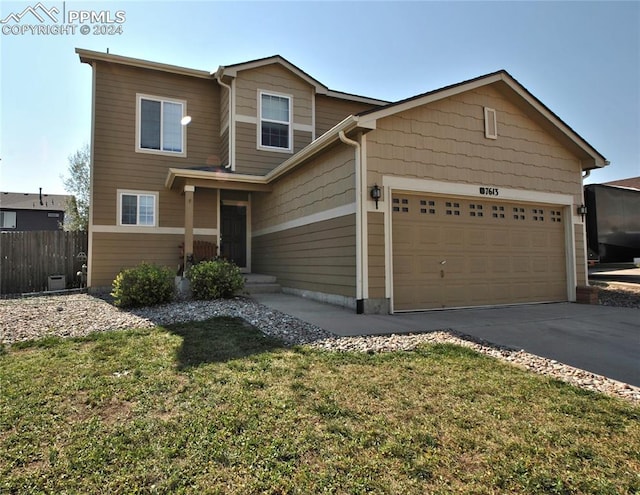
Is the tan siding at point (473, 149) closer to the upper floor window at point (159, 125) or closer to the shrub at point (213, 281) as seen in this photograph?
the shrub at point (213, 281)

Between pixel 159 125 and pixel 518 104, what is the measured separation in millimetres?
10031

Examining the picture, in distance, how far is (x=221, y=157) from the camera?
11953 mm

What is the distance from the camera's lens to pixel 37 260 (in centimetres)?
1101

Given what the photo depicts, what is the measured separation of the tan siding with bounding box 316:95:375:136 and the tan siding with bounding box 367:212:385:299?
6635mm

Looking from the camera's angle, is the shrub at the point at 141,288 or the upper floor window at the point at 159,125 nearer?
the shrub at the point at 141,288

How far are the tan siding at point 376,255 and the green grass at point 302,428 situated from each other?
2940 mm

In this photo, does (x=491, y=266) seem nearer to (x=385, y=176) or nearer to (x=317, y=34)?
(x=385, y=176)

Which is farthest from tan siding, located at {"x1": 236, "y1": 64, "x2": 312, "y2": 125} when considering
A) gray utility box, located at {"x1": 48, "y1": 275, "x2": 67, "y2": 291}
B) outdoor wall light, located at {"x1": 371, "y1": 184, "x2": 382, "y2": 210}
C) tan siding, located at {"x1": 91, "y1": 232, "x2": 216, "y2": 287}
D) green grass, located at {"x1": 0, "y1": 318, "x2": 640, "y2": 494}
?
green grass, located at {"x1": 0, "y1": 318, "x2": 640, "y2": 494}

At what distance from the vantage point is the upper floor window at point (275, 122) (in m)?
11.5

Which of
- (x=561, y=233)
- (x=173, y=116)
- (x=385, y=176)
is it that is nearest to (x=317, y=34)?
(x=385, y=176)

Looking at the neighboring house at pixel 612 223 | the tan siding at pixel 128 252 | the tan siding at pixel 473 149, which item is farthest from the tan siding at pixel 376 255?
the neighboring house at pixel 612 223

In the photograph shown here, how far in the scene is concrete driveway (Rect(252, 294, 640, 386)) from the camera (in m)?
4.26

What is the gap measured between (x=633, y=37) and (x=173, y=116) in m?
12.0

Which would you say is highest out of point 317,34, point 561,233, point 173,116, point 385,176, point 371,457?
point 317,34
